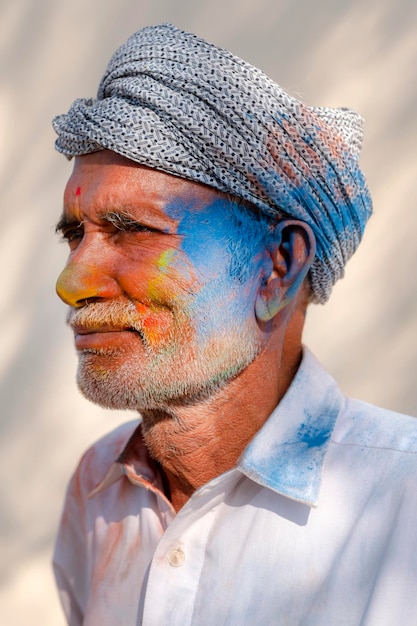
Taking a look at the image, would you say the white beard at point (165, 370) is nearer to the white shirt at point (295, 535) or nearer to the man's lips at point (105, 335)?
the man's lips at point (105, 335)

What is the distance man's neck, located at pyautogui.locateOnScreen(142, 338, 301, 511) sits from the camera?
205 cm

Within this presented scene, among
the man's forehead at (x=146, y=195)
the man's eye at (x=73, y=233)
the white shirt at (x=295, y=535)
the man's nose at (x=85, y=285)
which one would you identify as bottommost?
the white shirt at (x=295, y=535)

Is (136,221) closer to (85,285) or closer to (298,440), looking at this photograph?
(85,285)

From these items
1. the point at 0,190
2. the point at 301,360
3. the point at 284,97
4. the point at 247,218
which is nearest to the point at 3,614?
the point at 0,190

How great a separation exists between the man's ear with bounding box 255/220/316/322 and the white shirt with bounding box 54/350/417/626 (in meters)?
0.17

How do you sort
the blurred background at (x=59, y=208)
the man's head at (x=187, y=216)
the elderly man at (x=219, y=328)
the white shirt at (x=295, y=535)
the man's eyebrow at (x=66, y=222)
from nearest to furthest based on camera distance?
the white shirt at (x=295, y=535) < the elderly man at (x=219, y=328) < the man's head at (x=187, y=216) < the man's eyebrow at (x=66, y=222) < the blurred background at (x=59, y=208)

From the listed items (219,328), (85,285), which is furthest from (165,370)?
(85,285)

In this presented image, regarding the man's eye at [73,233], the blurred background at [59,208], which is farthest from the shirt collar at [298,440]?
the blurred background at [59,208]

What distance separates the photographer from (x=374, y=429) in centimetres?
196

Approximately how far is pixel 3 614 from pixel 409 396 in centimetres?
175

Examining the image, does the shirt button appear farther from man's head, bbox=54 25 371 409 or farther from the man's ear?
the man's ear

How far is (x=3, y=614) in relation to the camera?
342 cm

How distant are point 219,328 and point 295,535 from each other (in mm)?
485

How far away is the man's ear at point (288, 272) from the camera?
6.79 feet
